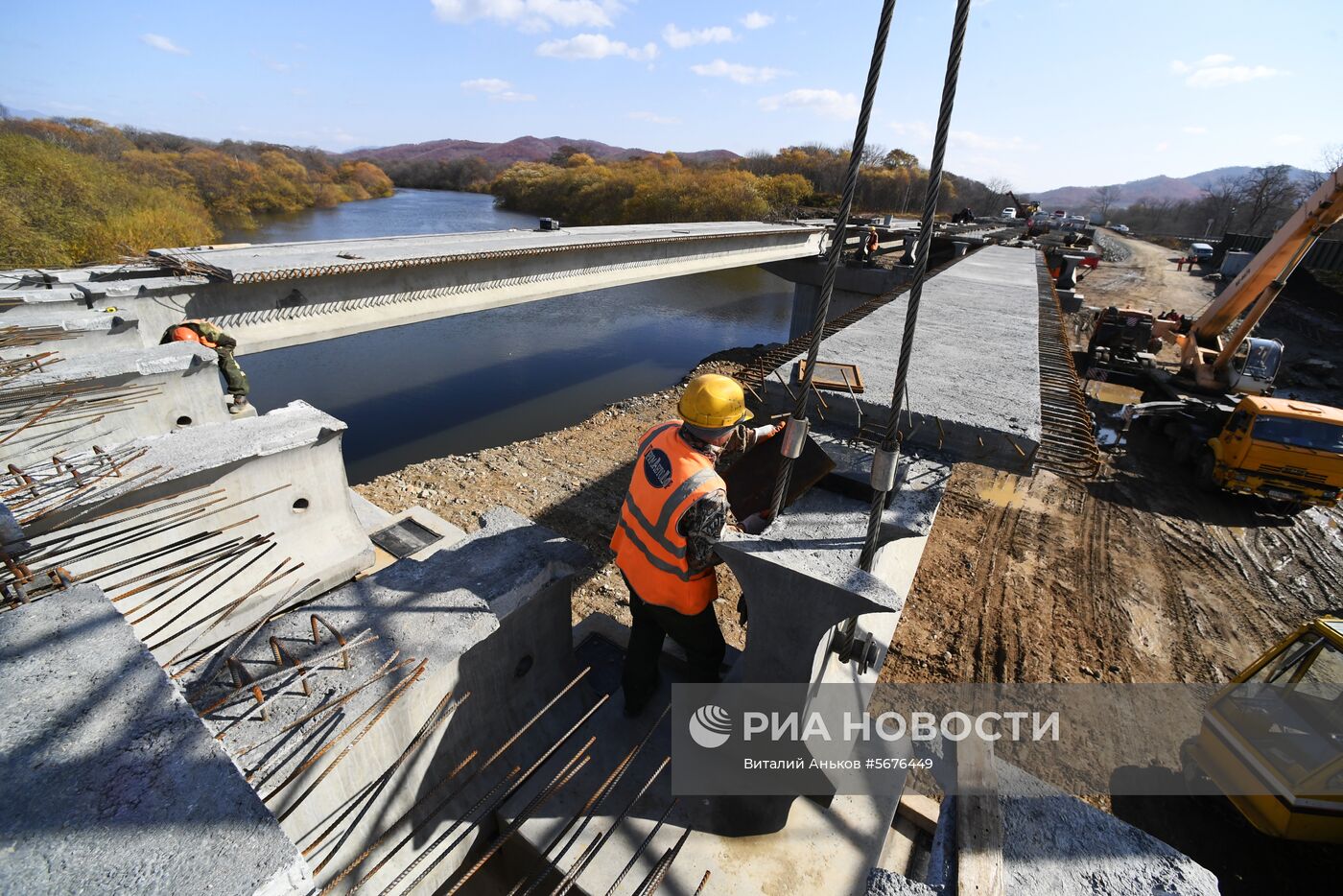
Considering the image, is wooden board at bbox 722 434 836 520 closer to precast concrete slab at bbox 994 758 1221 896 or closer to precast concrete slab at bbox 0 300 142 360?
precast concrete slab at bbox 994 758 1221 896

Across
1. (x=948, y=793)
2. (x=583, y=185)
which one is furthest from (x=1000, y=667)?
(x=583, y=185)

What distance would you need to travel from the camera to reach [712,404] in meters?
3.10

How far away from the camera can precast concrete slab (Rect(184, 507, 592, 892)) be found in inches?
96.2

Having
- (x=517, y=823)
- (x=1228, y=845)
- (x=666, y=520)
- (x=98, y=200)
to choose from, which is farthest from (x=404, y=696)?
(x=98, y=200)

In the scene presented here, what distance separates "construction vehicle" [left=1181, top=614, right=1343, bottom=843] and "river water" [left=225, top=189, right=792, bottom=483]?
13696 mm

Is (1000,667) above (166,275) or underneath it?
underneath

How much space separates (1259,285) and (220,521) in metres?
19.4

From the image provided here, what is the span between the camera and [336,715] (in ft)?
8.31

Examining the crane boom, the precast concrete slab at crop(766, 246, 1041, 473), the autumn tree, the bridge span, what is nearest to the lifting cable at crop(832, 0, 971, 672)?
the precast concrete slab at crop(766, 246, 1041, 473)

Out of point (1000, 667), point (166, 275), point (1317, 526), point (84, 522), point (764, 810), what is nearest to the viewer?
point (764, 810)

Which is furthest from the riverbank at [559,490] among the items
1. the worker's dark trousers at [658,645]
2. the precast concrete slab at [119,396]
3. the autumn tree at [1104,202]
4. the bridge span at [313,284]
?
the autumn tree at [1104,202]

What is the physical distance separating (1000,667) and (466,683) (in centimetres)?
647

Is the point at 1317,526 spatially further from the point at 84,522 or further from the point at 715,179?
the point at 715,179

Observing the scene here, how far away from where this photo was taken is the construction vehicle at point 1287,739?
444cm
